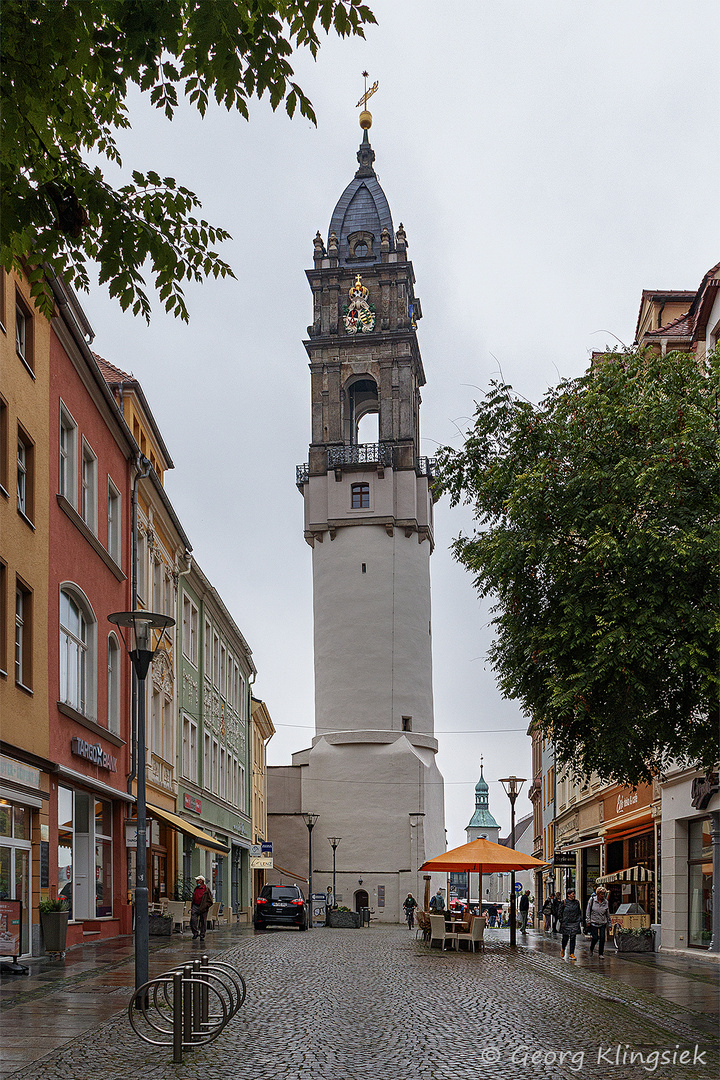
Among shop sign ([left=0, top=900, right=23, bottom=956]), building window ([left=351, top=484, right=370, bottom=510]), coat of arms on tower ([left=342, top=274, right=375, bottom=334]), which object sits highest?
coat of arms on tower ([left=342, top=274, right=375, bottom=334])

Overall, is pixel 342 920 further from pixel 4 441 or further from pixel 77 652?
pixel 4 441

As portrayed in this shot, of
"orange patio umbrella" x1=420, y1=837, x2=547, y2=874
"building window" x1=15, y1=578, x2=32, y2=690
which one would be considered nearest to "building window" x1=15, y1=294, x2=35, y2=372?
"building window" x1=15, y1=578, x2=32, y2=690

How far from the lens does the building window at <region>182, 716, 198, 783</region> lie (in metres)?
40.4

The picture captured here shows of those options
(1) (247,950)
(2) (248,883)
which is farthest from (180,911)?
(2) (248,883)

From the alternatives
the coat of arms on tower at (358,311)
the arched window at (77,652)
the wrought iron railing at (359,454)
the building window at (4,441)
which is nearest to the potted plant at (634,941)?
the arched window at (77,652)

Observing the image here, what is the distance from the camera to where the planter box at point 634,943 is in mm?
28125

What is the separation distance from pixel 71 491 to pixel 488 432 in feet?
31.8

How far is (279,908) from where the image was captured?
41.3 m

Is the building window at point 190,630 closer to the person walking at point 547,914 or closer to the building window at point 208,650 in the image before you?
the building window at point 208,650

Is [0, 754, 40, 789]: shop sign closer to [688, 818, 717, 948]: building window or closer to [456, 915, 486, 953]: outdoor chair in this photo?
→ [456, 915, 486, 953]: outdoor chair

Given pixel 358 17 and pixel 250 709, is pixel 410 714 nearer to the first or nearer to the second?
pixel 250 709

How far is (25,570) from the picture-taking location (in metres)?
20.7

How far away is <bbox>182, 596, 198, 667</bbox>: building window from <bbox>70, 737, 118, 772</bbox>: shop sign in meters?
13.4

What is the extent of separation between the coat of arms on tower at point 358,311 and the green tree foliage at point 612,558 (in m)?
57.7
